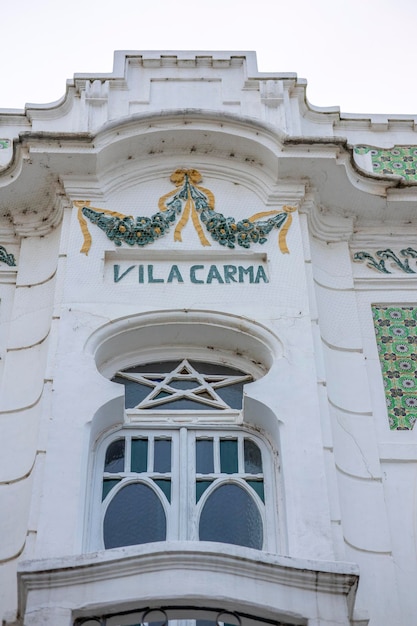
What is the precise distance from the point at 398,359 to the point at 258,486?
2030mm

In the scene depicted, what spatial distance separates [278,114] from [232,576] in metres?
5.71

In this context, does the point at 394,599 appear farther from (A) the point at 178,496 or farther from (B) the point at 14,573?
(B) the point at 14,573

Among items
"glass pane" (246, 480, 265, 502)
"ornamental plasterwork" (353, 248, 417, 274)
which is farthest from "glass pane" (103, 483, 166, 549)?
"ornamental plasterwork" (353, 248, 417, 274)

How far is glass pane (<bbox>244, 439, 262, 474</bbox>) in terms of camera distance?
923cm

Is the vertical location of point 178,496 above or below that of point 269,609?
above

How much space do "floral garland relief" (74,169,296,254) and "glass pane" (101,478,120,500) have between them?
94.7 inches

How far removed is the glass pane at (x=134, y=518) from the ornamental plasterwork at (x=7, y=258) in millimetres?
3036

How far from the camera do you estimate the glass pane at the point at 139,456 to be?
9.21 metres

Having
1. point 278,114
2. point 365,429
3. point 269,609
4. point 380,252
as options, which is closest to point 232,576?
point 269,609

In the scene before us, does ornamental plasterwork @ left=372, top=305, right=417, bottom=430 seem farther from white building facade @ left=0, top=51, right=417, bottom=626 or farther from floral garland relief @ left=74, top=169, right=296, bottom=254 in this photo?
floral garland relief @ left=74, top=169, right=296, bottom=254

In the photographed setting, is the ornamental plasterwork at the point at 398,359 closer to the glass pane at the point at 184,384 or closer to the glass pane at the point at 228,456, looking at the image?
the glass pane at the point at 228,456

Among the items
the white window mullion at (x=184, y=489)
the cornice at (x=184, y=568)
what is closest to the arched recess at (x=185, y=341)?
the white window mullion at (x=184, y=489)

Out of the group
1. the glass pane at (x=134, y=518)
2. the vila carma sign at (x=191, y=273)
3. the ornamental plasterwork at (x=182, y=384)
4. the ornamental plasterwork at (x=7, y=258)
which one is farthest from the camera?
the ornamental plasterwork at (x=7, y=258)

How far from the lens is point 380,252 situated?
1125 cm
